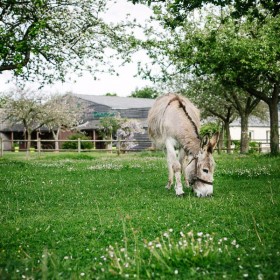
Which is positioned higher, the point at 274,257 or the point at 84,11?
the point at 84,11

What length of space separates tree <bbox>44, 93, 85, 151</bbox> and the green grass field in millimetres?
44550

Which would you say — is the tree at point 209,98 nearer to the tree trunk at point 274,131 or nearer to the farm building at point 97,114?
the tree trunk at point 274,131

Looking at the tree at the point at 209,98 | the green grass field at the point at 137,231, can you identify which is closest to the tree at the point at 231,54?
the tree at the point at 209,98

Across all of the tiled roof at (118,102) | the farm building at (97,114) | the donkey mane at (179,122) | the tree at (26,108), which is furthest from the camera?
the tiled roof at (118,102)

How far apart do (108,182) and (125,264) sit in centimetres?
901

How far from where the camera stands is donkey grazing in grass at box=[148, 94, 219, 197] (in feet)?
31.7

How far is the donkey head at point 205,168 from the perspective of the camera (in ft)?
31.4

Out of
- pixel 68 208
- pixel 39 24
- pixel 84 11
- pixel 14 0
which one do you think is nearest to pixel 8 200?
pixel 68 208

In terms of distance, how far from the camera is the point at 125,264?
4.73 metres

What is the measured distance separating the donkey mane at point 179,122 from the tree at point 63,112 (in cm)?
4374

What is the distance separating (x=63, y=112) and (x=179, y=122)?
48.8 meters

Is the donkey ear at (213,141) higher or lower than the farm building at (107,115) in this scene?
lower

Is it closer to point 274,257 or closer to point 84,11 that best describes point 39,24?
point 84,11

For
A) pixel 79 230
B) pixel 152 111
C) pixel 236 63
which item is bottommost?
pixel 79 230
